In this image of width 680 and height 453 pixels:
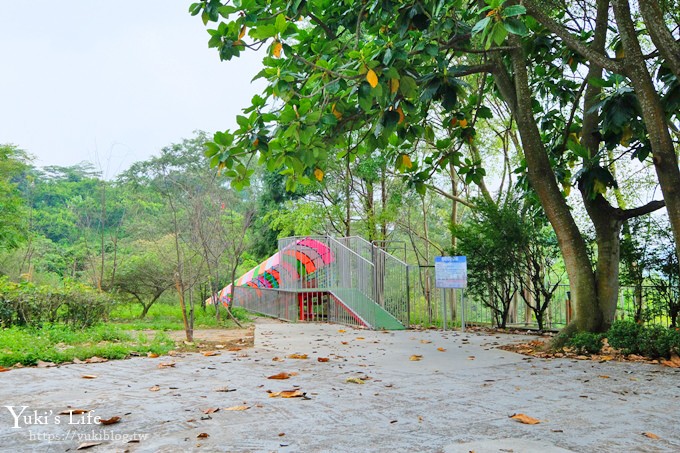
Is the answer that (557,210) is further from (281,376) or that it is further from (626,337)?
(281,376)

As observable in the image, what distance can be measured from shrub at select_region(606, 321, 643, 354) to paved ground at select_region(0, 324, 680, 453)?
581 millimetres

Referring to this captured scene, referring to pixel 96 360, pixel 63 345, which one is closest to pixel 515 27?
pixel 96 360

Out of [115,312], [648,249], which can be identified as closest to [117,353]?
[648,249]

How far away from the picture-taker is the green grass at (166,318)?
13.0 meters

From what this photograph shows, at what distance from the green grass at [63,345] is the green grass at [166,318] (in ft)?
9.26

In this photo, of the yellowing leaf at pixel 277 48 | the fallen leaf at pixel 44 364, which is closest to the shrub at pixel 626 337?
the yellowing leaf at pixel 277 48

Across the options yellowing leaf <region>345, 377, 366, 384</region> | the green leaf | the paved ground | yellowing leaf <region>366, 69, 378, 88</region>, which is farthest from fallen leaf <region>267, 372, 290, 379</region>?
the green leaf

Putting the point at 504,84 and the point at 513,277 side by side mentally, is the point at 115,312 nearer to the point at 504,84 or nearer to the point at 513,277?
the point at 513,277

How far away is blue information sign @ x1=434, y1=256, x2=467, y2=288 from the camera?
36.4 feet

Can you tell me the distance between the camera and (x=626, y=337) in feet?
22.5

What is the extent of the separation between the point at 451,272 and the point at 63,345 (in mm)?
6969

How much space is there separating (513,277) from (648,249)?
9.04 feet

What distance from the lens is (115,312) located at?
56.4 ft

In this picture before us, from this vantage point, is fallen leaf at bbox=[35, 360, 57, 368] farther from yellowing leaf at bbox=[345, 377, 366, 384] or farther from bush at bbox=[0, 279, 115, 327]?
bush at bbox=[0, 279, 115, 327]
